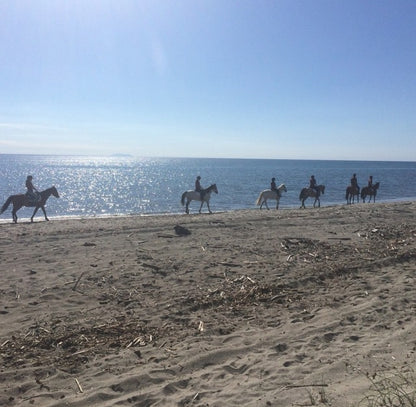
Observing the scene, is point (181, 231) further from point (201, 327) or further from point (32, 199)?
point (32, 199)

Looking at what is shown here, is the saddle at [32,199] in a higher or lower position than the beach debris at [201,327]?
higher

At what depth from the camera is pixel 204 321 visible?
6297mm

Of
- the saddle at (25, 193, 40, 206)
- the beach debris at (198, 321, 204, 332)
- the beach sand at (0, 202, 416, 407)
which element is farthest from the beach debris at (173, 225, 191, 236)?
the saddle at (25, 193, 40, 206)

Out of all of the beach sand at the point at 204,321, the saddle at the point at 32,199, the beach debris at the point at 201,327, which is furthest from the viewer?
the saddle at the point at 32,199

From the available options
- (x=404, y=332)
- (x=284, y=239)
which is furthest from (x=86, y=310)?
(x=284, y=239)

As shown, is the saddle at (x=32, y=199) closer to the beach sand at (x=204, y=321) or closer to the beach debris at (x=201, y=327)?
the beach sand at (x=204, y=321)

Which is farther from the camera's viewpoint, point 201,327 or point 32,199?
point 32,199

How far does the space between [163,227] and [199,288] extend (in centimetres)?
762

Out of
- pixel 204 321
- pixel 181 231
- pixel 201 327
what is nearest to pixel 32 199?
pixel 181 231

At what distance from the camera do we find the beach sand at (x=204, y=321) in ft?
14.2

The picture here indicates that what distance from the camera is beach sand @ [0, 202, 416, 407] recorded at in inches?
171

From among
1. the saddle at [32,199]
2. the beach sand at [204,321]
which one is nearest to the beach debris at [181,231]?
the beach sand at [204,321]

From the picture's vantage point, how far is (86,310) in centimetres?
675

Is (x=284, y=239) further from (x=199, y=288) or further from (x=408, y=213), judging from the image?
(x=408, y=213)
